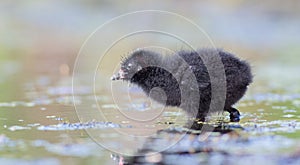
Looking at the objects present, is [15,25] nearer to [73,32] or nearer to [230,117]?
[73,32]

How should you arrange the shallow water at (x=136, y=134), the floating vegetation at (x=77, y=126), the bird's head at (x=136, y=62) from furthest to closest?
the bird's head at (x=136, y=62)
the floating vegetation at (x=77, y=126)
the shallow water at (x=136, y=134)

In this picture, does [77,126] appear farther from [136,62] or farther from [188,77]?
[188,77]

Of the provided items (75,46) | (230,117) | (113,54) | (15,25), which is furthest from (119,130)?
(15,25)

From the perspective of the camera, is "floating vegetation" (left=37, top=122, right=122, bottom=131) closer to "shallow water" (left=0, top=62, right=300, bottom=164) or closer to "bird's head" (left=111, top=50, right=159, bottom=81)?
"shallow water" (left=0, top=62, right=300, bottom=164)

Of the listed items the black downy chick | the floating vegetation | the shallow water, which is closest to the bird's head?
the black downy chick

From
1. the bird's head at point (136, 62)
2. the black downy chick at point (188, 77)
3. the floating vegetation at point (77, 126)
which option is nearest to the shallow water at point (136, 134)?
the floating vegetation at point (77, 126)

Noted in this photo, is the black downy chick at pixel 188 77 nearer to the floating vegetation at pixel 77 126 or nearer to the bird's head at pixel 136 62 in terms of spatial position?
the bird's head at pixel 136 62

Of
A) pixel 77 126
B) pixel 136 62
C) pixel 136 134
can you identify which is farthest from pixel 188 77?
pixel 77 126

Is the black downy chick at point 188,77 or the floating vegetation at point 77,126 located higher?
the black downy chick at point 188,77

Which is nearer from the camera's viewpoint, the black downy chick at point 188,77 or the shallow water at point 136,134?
the shallow water at point 136,134
